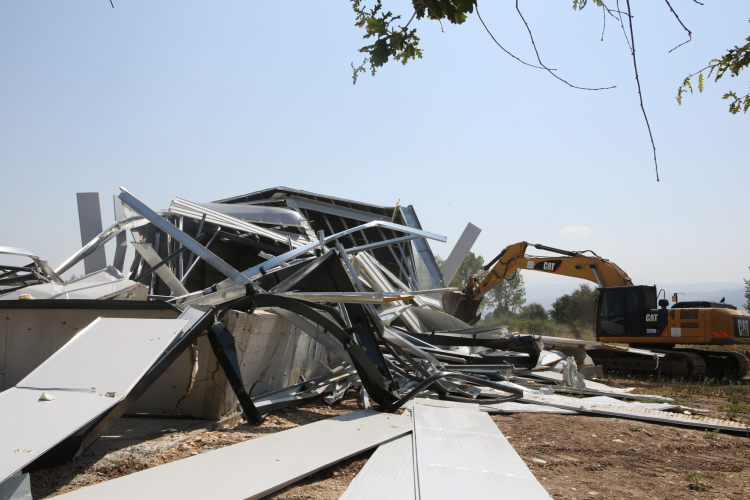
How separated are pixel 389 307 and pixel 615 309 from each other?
6523 mm

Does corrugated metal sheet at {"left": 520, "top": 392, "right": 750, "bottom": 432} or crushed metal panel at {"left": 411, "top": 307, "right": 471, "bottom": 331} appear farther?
crushed metal panel at {"left": 411, "top": 307, "right": 471, "bottom": 331}

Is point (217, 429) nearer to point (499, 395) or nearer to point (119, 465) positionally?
point (119, 465)

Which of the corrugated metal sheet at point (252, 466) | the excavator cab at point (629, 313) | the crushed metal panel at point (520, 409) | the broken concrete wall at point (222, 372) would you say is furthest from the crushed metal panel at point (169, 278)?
the excavator cab at point (629, 313)

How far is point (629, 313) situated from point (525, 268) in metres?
2.87

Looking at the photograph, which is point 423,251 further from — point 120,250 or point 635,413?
point 635,413

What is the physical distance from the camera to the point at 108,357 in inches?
122

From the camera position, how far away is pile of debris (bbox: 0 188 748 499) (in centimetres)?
268

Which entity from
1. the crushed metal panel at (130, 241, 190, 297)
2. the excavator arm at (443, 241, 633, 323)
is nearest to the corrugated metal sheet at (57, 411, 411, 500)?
the crushed metal panel at (130, 241, 190, 297)

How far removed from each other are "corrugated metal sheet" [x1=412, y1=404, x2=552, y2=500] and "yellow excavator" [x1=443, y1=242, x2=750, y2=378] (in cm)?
903

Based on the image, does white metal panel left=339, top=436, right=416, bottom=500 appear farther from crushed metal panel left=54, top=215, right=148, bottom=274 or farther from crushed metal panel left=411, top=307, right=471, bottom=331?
crushed metal panel left=411, top=307, right=471, bottom=331

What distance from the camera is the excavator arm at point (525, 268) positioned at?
13.1 metres

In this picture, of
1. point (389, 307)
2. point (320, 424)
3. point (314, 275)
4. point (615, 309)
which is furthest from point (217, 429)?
point (615, 309)

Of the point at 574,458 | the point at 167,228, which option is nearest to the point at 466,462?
the point at 574,458

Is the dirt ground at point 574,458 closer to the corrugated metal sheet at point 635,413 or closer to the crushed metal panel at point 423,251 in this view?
the corrugated metal sheet at point 635,413
